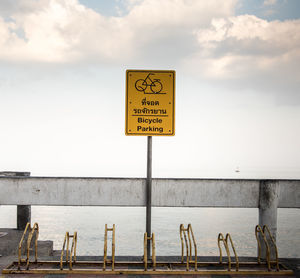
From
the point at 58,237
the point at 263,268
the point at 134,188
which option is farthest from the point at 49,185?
the point at 58,237

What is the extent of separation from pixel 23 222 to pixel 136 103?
7.66 metres

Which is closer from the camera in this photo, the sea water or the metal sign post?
the metal sign post

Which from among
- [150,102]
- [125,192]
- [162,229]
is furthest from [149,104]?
[162,229]

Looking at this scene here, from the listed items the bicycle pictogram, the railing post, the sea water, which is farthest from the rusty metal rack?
the sea water

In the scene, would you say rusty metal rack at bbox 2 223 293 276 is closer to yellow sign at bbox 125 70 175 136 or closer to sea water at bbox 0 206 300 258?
yellow sign at bbox 125 70 175 136

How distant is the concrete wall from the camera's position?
7.68 metres

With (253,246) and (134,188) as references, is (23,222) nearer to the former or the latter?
(134,188)

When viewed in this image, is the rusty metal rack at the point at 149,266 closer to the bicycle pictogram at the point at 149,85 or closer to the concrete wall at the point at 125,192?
the concrete wall at the point at 125,192

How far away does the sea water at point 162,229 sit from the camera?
19.3 metres

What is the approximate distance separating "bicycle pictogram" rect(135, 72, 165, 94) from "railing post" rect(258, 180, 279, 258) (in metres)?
3.20

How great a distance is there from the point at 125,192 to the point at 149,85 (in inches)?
97.7

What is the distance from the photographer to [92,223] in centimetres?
2802

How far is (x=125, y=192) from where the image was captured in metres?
7.68

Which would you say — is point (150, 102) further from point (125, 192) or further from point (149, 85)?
point (125, 192)
